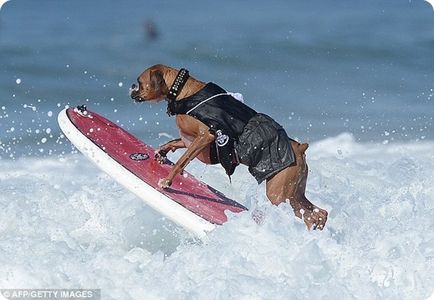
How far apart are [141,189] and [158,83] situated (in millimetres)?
691

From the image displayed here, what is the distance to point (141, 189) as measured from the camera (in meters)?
5.90

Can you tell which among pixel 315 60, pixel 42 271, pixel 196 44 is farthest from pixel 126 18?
pixel 42 271

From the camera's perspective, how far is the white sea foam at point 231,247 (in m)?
5.08

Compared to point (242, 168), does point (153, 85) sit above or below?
above

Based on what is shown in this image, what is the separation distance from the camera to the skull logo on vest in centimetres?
550

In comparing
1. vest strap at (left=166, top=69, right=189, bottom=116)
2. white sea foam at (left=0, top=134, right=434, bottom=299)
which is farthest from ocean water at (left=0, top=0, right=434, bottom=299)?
vest strap at (left=166, top=69, right=189, bottom=116)

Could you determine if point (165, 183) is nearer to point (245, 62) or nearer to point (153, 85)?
point (153, 85)

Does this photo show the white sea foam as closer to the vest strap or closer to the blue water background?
the vest strap

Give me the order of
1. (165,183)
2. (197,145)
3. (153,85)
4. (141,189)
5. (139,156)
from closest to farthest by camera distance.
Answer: (197,145) → (153,85) → (165,183) → (141,189) → (139,156)

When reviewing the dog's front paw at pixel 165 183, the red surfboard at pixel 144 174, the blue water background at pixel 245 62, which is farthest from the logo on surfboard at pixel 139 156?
the blue water background at pixel 245 62

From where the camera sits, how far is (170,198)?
19.1 feet

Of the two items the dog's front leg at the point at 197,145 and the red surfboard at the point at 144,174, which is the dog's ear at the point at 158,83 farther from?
the red surfboard at the point at 144,174

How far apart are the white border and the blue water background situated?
3.20 meters

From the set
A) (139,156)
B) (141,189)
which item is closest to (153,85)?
(141,189)
